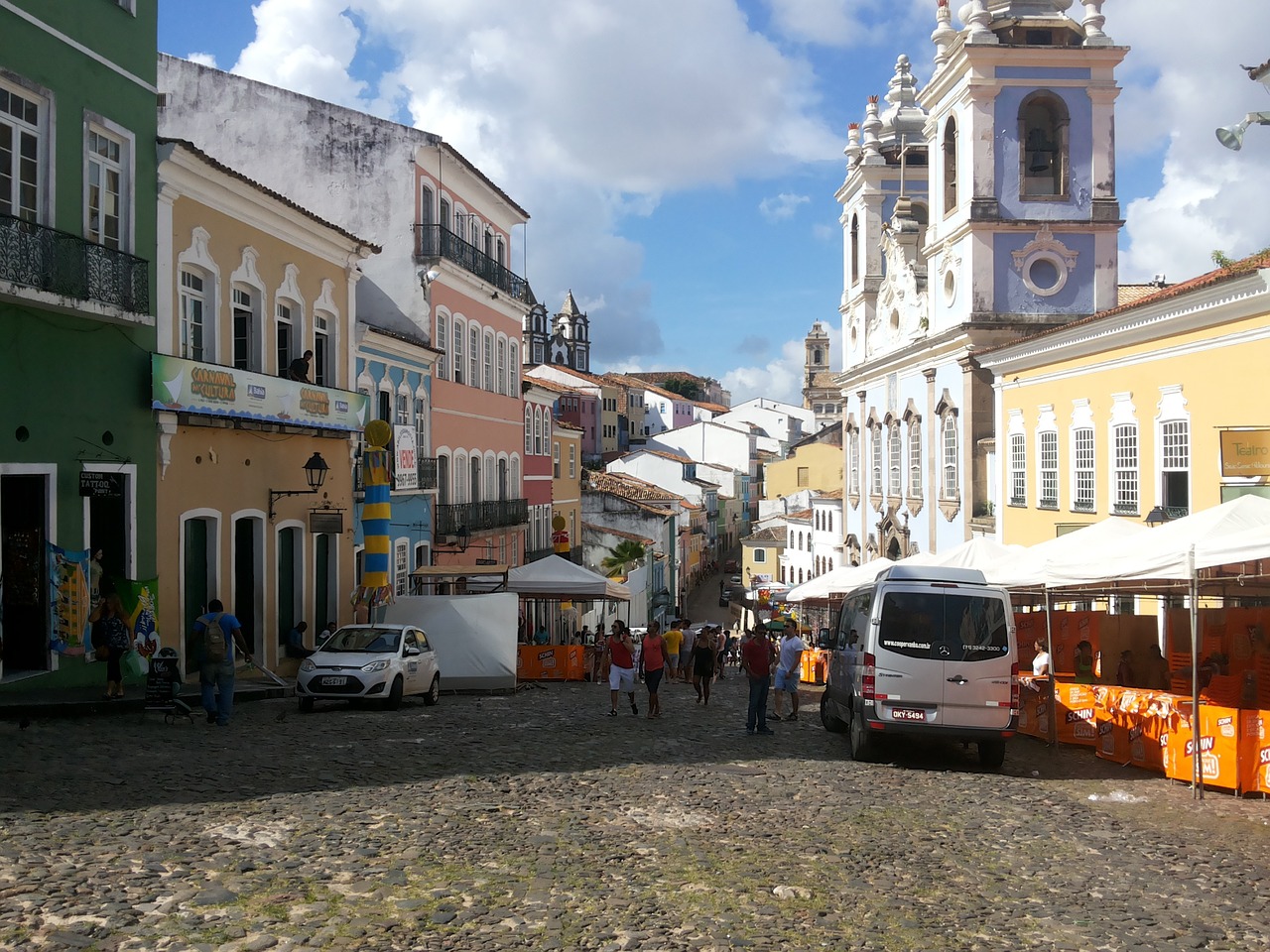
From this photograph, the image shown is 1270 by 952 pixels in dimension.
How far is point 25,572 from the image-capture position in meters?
14.8

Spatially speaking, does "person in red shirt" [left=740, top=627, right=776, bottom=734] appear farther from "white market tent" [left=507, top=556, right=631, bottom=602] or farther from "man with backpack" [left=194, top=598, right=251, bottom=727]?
"white market tent" [left=507, top=556, right=631, bottom=602]

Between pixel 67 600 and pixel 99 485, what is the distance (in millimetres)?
1419

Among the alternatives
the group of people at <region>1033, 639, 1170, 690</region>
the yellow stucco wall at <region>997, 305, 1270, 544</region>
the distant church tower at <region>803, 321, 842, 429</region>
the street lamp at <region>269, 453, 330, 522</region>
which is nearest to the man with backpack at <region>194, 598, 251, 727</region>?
the street lamp at <region>269, 453, 330, 522</region>

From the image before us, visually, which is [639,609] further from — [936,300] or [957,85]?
[957,85]

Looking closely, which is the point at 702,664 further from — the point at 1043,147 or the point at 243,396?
the point at 1043,147

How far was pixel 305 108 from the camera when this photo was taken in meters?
30.1

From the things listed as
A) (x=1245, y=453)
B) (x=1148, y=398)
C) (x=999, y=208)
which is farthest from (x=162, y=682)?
(x=999, y=208)

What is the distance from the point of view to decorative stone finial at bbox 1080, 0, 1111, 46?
35.2m

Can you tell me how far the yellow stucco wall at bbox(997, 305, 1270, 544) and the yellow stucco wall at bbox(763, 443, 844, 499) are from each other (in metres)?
47.8

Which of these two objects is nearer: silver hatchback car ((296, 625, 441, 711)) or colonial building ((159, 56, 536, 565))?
silver hatchback car ((296, 625, 441, 711))

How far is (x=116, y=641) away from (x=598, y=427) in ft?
298

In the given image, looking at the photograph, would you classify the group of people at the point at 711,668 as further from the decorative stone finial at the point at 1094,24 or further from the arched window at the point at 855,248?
the arched window at the point at 855,248

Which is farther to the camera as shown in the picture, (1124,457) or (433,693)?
(1124,457)

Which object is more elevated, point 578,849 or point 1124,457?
point 1124,457
